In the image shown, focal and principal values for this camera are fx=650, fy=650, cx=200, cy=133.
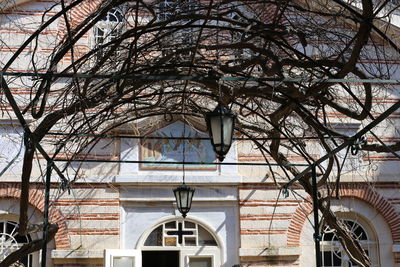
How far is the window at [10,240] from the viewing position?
12758mm

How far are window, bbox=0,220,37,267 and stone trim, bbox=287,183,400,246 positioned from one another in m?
5.24

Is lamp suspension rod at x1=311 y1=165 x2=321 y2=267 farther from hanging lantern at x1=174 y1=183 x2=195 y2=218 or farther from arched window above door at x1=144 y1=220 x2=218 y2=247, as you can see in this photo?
arched window above door at x1=144 y1=220 x2=218 y2=247

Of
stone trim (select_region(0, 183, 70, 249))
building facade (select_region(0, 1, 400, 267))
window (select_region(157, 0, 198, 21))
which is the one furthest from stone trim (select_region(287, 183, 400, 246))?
window (select_region(157, 0, 198, 21))

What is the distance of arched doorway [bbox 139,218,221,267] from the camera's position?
13.1 metres

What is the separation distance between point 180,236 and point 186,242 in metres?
0.17

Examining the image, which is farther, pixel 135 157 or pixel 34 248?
pixel 135 157

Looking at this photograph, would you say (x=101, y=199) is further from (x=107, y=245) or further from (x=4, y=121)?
(x=4, y=121)

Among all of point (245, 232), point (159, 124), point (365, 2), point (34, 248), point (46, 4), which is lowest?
point (34, 248)

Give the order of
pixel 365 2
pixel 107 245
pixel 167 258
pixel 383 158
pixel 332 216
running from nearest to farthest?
pixel 365 2
pixel 332 216
pixel 107 245
pixel 383 158
pixel 167 258

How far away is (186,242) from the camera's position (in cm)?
1327

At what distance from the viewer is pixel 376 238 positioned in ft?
44.3

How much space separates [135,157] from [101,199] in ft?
3.60

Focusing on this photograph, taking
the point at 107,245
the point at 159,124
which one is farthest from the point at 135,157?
the point at 107,245

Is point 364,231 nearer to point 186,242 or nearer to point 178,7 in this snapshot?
point 186,242
